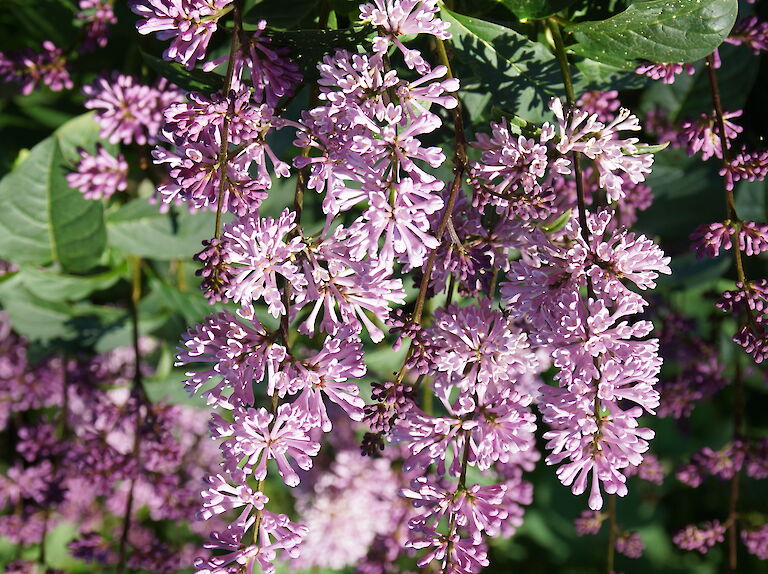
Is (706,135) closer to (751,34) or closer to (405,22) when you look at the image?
(751,34)

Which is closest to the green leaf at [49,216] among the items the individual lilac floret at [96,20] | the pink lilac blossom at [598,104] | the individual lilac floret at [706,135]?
the individual lilac floret at [96,20]

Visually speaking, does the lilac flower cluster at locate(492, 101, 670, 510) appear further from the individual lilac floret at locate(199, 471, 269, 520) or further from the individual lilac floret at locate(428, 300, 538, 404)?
the individual lilac floret at locate(199, 471, 269, 520)

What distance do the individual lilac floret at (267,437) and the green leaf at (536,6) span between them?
44 centimetres

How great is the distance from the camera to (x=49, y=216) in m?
1.09

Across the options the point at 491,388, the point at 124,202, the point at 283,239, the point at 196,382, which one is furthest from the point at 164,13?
the point at 124,202

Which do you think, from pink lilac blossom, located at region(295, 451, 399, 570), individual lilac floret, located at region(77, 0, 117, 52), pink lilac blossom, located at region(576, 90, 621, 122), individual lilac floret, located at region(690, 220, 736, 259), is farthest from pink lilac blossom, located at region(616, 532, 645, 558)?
individual lilac floret, located at region(77, 0, 117, 52)

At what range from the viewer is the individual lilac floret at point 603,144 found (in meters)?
0.62

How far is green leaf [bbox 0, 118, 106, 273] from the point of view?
1043mm

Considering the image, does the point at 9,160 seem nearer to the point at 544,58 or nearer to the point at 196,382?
the point at 196,382

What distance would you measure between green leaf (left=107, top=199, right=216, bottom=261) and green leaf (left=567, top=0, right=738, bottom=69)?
617 mm

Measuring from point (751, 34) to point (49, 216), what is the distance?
Result: 0.95 meters

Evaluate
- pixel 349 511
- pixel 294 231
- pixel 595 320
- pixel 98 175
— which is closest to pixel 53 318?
pixel 98 175

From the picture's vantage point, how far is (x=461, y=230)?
27.6 inches

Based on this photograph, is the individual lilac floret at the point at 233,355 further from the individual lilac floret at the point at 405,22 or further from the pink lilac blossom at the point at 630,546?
the pink lilac blossom at the point at 630,546
